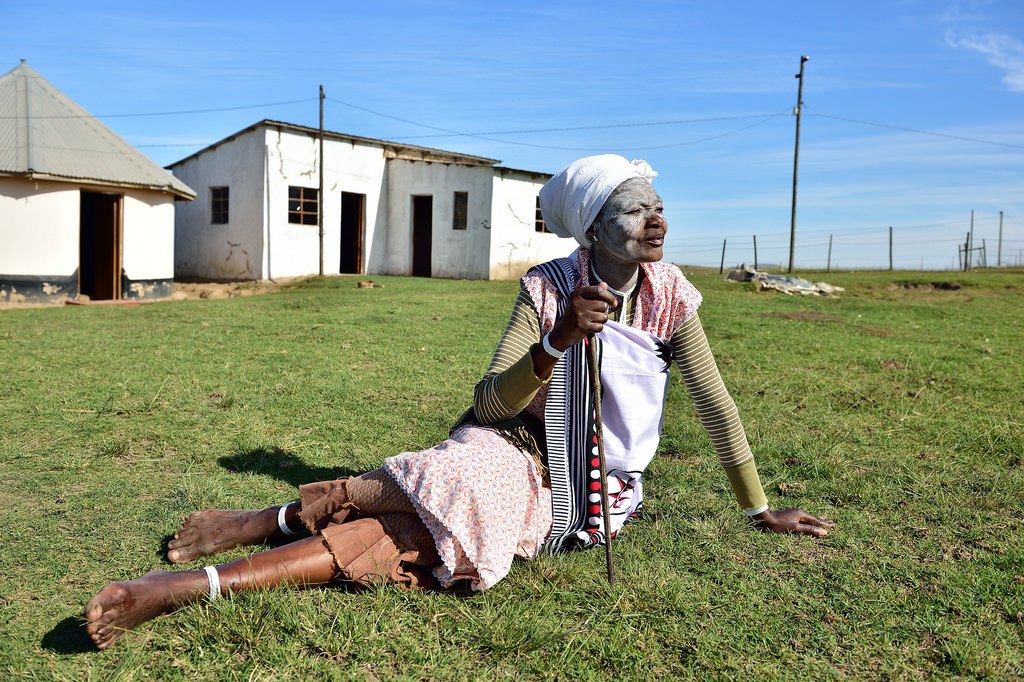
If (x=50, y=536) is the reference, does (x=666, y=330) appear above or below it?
above

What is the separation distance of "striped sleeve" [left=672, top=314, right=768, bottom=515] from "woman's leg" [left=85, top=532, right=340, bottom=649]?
1438mm

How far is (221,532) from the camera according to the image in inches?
117

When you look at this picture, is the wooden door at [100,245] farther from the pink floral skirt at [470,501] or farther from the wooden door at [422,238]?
the pink floral skirt at [470,501]

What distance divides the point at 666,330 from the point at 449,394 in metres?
3.26

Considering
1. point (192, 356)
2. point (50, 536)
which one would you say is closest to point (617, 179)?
point (50, 536)

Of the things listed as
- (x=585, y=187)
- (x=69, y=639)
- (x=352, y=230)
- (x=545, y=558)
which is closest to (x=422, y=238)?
(x=352, y=230)

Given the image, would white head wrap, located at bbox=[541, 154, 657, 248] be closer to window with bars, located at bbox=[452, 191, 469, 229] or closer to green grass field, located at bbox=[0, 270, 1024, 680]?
green grass field, located at bbox=[0, 270, 1024, 680]

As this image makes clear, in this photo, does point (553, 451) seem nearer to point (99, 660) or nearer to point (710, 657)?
point (710, 657)

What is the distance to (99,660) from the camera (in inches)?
88.4

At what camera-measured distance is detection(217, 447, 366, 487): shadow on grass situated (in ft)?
13.5

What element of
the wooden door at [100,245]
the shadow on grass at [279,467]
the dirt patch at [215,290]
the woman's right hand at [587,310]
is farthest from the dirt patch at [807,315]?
the wooden door at [100,245]

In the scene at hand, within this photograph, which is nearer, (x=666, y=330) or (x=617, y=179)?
(x=617, y=179)

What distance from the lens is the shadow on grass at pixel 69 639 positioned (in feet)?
7.59

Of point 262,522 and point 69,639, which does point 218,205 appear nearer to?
point 262,522
